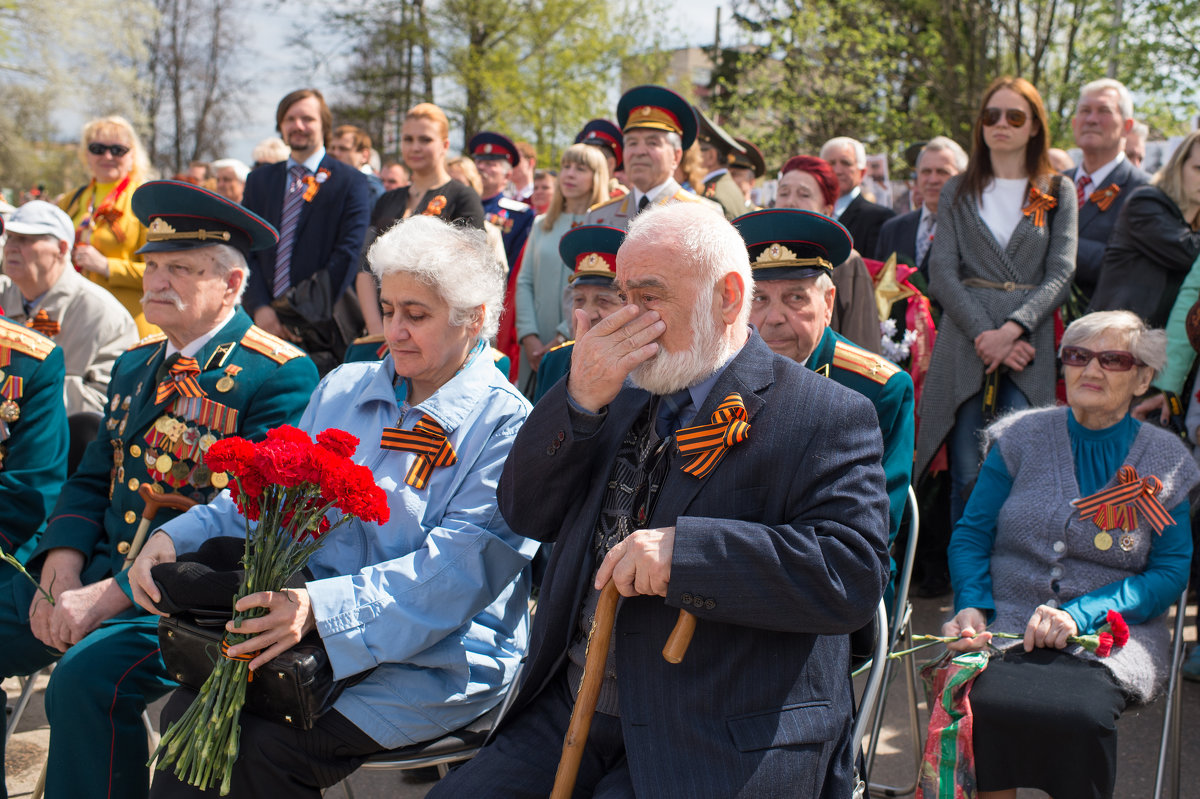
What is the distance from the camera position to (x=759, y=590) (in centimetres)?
204

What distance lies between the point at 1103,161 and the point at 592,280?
3.14m

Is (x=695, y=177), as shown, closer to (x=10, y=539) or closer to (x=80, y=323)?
(x=80, y=323)

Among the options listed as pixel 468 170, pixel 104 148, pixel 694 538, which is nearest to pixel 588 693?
pixel 694 538

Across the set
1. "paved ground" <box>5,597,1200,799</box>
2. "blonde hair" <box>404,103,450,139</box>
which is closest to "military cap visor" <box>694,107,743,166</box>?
"blonde hair" <box>404,103,450,139</box>

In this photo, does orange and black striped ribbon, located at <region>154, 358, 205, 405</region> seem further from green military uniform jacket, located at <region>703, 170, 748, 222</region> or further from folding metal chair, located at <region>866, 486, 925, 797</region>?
green military uniform jacket, located at <region>703, 170, 748, 222</region>

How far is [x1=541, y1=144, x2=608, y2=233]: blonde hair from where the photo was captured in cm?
650

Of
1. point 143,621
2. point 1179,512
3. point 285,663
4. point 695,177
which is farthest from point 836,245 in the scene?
point 695,177

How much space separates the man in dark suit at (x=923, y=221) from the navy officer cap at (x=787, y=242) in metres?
2.61

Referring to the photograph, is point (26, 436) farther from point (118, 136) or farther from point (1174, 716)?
point (1174, 716)

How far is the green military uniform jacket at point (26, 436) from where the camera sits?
3.56 metres

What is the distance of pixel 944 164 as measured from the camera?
21.4 feet

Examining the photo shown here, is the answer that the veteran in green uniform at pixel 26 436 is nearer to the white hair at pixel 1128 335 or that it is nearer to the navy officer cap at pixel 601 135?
the white hair at pixel 1128 335

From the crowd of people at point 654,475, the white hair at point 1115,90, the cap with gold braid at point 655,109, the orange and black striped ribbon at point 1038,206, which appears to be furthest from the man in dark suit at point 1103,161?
the cap with gold braid at point 655,109

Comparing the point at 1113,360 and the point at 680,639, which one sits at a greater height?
the point at 1113,360
